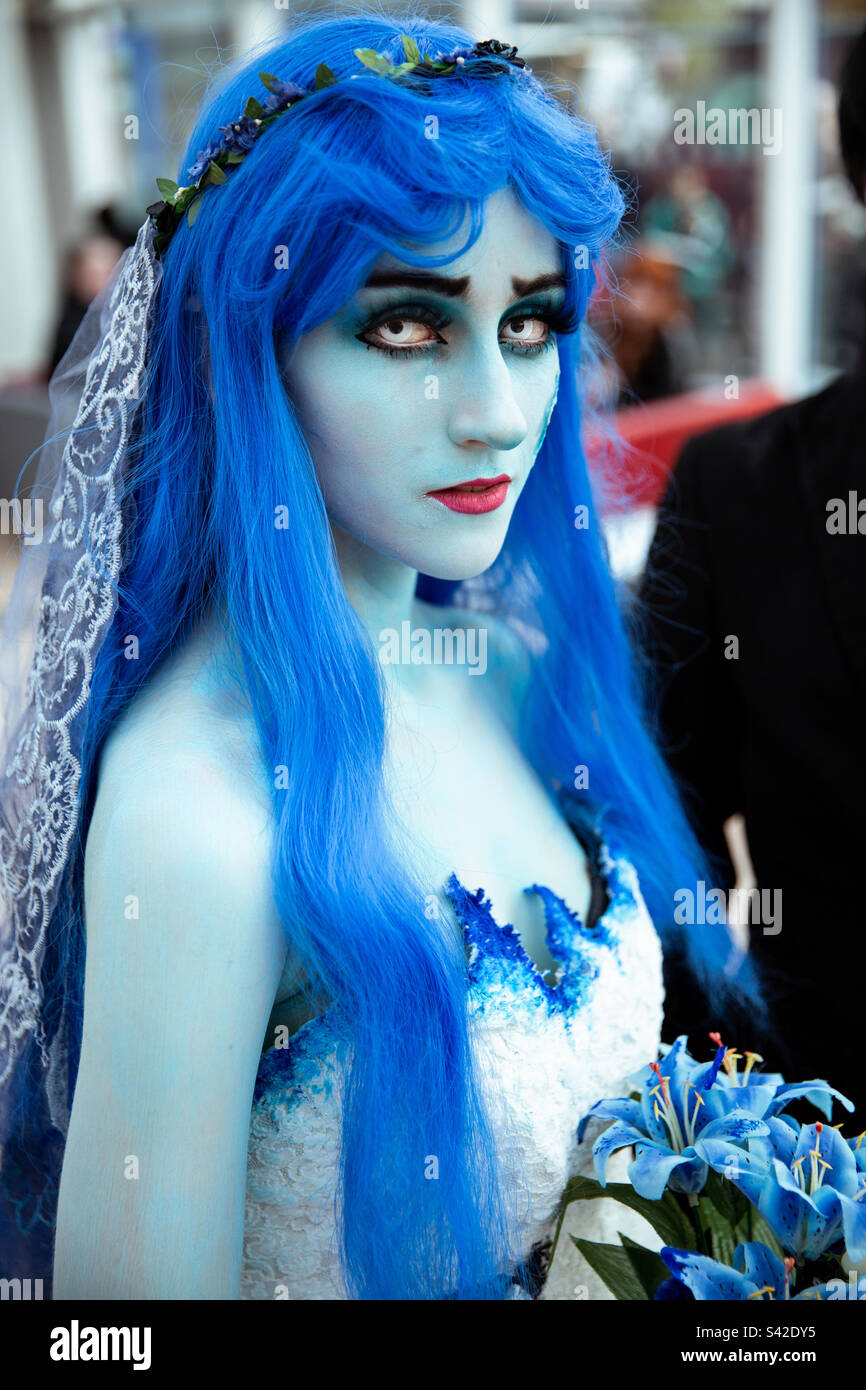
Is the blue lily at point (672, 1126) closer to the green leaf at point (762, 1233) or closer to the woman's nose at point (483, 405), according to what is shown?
the green leaf at point (762, 1233)

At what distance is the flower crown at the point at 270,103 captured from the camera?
88 cm

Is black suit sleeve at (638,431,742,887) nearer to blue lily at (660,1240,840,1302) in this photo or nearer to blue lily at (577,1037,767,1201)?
blue lily at (577,1037,767,1201)

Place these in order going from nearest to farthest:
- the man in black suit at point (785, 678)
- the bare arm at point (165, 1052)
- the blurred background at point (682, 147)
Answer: the bare arm at point (165, 1052) → the man in black suit at point (785, 678) → the blurred background at point (682, 147)

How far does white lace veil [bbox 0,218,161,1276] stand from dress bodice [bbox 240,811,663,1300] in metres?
0.23

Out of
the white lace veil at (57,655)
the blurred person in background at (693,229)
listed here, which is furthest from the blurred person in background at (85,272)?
the white lace veil at (57,655)

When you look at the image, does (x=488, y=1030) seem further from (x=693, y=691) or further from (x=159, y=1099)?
(x=693, y=691)

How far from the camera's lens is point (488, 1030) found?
949 mm

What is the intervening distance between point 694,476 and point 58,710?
2.87 ft

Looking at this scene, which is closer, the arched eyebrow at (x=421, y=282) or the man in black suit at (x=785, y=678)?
the arched eyebrow at (x=421, y=282)

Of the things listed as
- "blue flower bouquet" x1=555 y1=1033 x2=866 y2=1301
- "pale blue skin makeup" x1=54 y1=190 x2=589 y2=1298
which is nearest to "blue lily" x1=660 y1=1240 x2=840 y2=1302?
"blue flower bouquet" x1=555 y1=1033 x2=866 y2=1301

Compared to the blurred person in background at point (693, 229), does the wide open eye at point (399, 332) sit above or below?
below

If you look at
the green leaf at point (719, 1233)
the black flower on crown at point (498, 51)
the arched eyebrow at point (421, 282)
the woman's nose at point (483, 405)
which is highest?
the black flower on crown at point (498, 51)
